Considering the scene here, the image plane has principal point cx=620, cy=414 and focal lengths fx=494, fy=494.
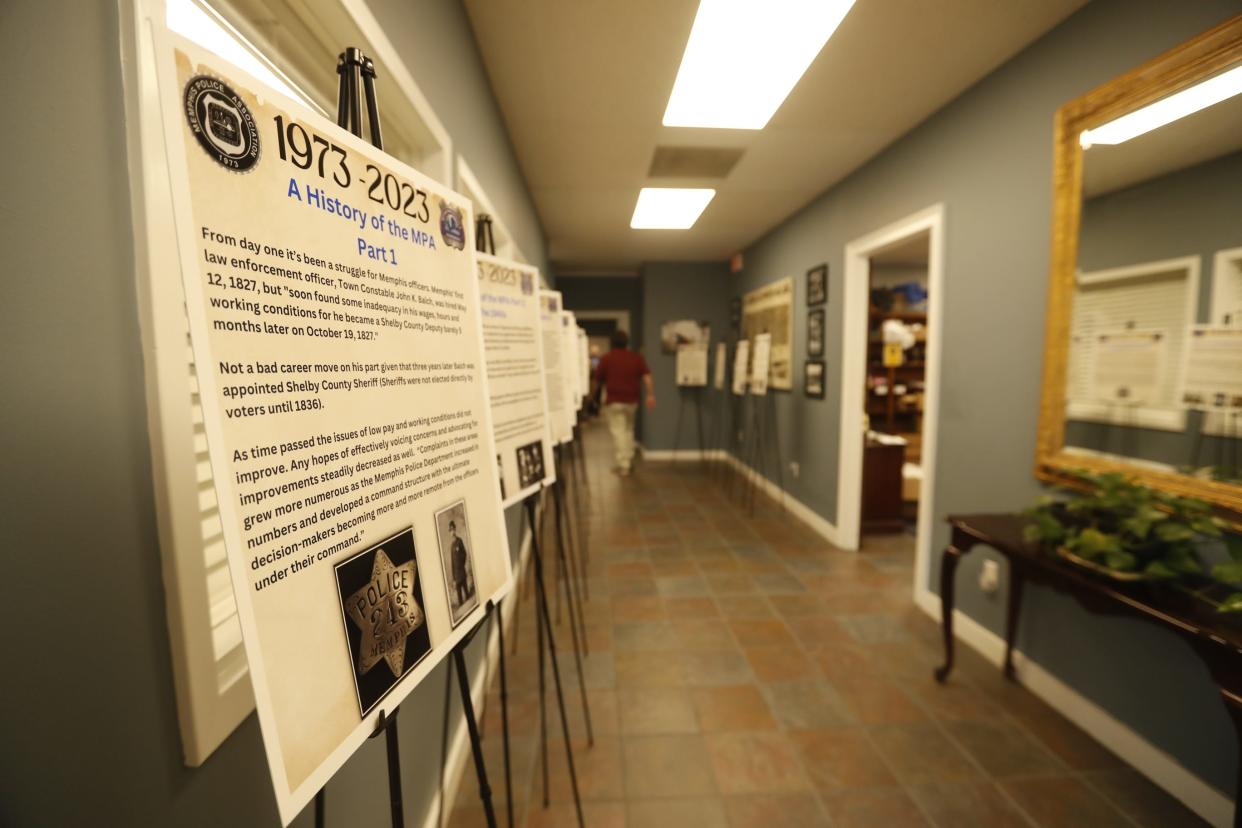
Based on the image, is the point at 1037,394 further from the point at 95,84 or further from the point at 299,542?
the point at 95,84

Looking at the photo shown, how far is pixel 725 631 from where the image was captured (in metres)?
2.82

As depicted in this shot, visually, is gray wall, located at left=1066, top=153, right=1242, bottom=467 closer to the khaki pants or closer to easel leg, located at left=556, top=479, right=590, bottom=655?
easel leg, located at left=556, top=479, right=590, bottom=655

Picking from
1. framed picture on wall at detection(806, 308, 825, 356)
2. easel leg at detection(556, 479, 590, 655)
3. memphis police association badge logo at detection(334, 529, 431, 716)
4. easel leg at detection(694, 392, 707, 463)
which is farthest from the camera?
easel leg at detection(694, 392, 707, 463)

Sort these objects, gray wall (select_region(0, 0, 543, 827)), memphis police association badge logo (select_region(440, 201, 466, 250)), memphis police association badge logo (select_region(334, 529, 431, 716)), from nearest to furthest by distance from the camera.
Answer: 1. gray wall (select_region(0, 0, 543, 827))
2. memphis police association badge logo (select_region(334, 529, 431, 716))
3. memphis police association badge logo (select_region(440, 201, 466, 250))

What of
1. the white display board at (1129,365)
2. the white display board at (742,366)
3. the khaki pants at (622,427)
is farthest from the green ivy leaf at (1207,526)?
the khaki pants at (622,427)

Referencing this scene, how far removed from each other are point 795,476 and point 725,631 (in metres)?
2.57

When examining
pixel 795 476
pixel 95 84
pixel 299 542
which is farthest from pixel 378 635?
pixel 795 476

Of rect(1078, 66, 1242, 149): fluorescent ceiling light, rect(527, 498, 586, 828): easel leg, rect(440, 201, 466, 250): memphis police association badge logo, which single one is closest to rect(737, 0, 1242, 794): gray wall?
rect(1078, 66, 1242, 149): fluorescent ceiling light

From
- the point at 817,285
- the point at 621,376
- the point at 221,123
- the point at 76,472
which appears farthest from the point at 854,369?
the point at 76,472

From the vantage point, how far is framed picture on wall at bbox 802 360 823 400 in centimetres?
448

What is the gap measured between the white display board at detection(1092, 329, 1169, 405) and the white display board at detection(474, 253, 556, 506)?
2215mm

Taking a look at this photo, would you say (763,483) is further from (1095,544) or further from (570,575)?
(1095,544)

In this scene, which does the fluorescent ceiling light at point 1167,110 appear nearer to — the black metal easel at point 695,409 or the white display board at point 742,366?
the white display board at point 742,366

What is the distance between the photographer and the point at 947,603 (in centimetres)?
238
